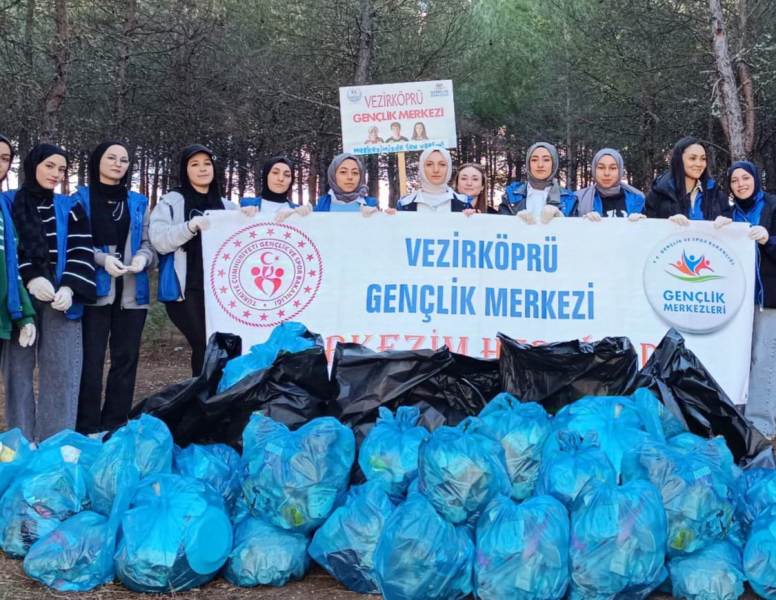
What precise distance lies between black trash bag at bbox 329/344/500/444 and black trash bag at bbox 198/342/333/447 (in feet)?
0.34

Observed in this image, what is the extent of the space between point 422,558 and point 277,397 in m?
1.10

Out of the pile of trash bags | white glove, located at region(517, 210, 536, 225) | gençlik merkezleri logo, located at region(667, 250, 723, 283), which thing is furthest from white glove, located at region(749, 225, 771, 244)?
the pile of trash bags

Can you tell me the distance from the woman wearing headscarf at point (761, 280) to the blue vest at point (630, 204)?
58cm

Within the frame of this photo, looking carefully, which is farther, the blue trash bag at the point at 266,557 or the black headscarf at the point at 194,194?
the black headscarf at the point at 194,194

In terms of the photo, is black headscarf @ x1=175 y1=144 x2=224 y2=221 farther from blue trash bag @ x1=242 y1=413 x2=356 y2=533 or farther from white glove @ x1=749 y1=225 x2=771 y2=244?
white glove @ x1=749 y1=225 x2=771 y2=244

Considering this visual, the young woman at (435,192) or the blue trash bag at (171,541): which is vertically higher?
the young woman at (435,192)

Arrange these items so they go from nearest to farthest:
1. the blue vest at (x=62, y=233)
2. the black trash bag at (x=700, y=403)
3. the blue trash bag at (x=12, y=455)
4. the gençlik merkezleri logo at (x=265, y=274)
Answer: the blue trash bag at (x=12, y=455) < the black trash bag at (x=700, y=403) < the blue vest at (x=62, y=233) < the gençlik merkezleri logo at (x=265, y=274)

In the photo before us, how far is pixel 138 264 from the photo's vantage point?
455 cm

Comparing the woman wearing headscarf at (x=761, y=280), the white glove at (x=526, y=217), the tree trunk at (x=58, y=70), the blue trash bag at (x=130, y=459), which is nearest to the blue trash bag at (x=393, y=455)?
the blue trash bag at (x=130, y=459)

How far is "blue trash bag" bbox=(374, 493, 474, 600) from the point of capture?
2664 millimetres

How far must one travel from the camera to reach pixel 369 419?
3494 millimetres

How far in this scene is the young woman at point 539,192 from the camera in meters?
5.20

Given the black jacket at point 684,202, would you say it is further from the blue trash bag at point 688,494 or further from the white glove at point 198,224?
the white glove at point 198,224

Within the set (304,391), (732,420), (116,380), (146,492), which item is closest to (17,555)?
(146,492)
